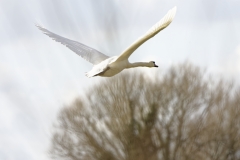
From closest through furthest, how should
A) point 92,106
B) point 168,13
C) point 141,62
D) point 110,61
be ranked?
point 168,13 < point 110,61 < point 141,62 < point 92,106

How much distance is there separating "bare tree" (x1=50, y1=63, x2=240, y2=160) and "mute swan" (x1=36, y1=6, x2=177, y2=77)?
14341 millimetres

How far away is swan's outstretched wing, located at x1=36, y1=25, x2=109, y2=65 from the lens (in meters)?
12.5

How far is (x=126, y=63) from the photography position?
38.8ft

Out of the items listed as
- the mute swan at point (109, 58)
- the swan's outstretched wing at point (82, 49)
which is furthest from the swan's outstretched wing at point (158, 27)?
the swan's outstretched wing at point (82, 49)

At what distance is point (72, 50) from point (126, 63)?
1312mm

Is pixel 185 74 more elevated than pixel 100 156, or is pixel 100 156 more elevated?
pixel 185 74

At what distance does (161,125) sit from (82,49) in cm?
1615

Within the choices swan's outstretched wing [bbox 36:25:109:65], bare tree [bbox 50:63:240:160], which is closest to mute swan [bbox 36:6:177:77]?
swan's outstretched wing [bbox 36:25:109:65]

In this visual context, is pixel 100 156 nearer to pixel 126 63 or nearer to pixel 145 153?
pixel 145 153

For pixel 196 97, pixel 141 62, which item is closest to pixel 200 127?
pixel 196 97

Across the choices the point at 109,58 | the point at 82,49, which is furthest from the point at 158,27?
the point at 82,49

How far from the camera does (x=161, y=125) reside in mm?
28766

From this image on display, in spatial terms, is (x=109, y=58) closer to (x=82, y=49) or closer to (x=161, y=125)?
(x=82, y=49)

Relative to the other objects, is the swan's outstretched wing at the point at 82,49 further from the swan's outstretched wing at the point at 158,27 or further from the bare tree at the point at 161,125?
the bare tree at the point at 161,125
